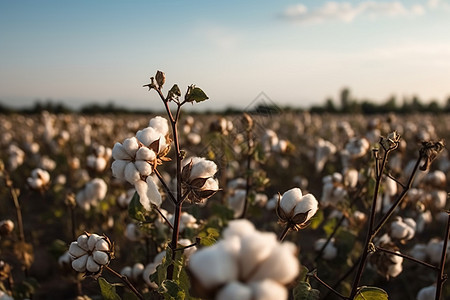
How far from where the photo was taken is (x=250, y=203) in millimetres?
3020

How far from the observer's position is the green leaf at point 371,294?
5.33ft

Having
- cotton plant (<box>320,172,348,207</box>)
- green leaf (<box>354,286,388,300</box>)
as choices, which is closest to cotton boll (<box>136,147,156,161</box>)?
green leaf (<box>354,286,388,300</box>)

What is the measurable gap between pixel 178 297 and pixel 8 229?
5.37ft

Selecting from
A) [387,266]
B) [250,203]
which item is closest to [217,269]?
[387,266]

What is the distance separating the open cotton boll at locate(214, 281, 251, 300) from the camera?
72 centimetres

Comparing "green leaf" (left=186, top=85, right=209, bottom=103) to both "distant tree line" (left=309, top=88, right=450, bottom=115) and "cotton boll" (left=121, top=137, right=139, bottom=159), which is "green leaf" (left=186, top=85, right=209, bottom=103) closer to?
"cotton boll" (left=121, top=137, right=139, bottom=159)

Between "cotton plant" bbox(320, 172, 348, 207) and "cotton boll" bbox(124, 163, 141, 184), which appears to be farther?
"cotton plant" bbox(320, 172, 348, 207)

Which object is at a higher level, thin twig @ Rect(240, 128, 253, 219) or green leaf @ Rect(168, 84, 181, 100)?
green leaf @ Rect(168, 84, 181, 100)

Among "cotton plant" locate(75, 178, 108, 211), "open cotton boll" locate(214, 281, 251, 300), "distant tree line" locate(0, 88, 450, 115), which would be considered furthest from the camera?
"distant tree line" locate(0, 88, 450, 115)

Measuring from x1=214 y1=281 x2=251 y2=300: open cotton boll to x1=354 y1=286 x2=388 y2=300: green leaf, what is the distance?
1.05 meters

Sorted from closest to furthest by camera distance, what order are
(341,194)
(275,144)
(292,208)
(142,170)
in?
(142,170), (292,208), (341,194), (275,144)

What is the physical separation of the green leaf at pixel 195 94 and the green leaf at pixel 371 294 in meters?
0.89

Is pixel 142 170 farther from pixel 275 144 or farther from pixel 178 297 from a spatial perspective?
pixel 275 144

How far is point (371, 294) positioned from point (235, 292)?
1096mm
